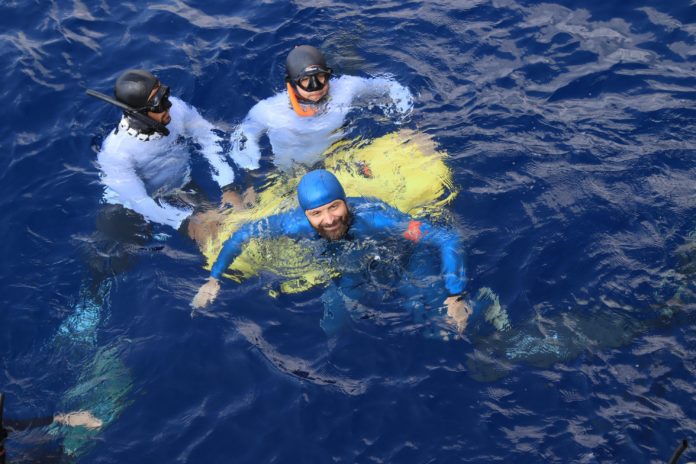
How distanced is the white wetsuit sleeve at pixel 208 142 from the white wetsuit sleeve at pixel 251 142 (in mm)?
184

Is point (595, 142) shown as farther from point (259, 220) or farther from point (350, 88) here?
point (259, 220)

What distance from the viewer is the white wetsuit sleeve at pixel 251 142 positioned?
8.26m

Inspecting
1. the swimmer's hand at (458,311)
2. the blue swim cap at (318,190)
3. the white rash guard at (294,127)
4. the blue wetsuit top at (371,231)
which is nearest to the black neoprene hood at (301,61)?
the white rash guard at (294,127)

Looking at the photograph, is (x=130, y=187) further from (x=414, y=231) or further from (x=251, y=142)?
(x=414, y=231)

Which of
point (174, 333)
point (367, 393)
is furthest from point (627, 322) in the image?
point (174, 333)

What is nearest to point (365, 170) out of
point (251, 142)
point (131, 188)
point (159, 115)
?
point (251, 142)

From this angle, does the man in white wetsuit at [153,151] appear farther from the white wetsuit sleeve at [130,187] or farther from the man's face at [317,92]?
the man's face at [317,92]

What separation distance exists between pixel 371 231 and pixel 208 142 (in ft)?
8.82

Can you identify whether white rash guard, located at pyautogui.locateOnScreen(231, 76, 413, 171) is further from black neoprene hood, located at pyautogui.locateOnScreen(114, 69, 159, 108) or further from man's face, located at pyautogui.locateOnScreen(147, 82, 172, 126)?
black neoprene hood, located at pyautogui.locateOnScreen(114, 69, 159, 108)

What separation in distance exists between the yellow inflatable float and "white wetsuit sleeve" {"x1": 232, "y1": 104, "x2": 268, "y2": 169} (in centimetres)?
31

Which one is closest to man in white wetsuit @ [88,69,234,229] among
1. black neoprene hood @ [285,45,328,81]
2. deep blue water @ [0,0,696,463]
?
deep blue water @ [0,0,696,463]

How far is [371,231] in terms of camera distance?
6742 mm

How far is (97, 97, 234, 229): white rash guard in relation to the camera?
7.80 m

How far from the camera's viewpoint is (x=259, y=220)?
7105 millimetres
